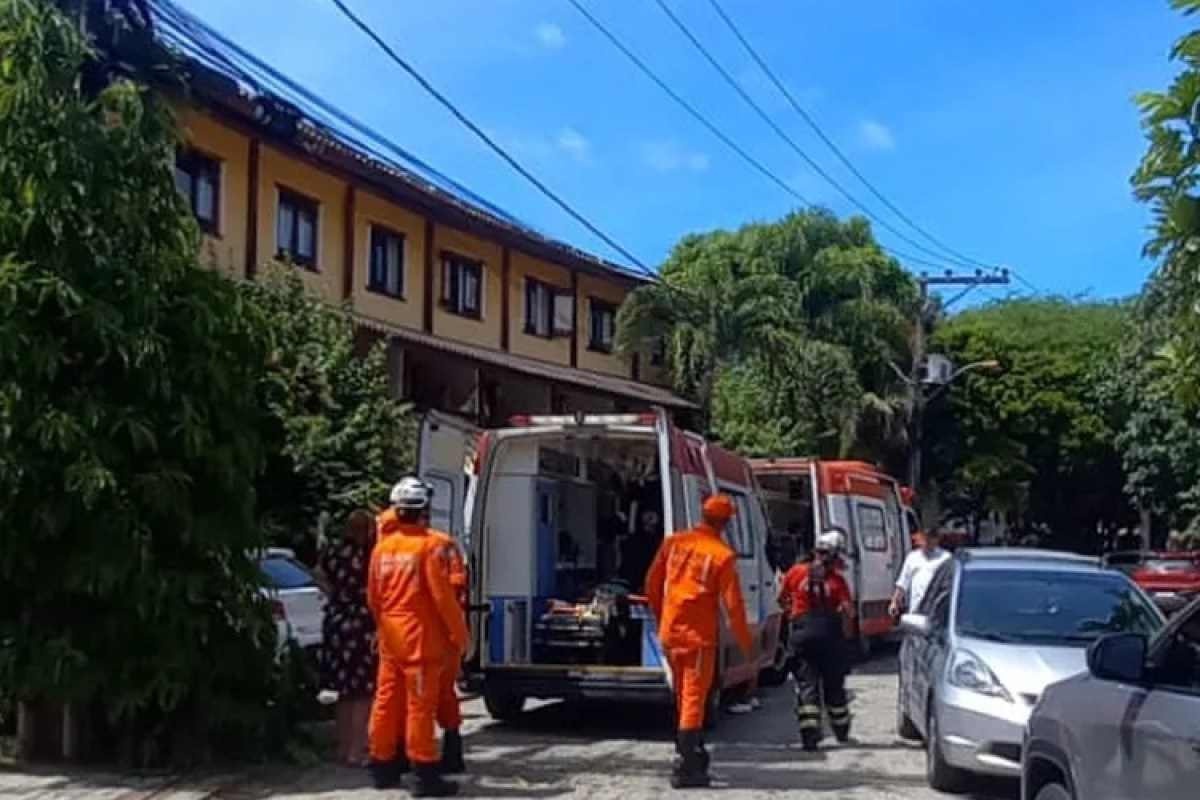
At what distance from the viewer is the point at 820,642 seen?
45.9ft

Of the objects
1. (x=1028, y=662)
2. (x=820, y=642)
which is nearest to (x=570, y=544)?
(x=820, y=642)

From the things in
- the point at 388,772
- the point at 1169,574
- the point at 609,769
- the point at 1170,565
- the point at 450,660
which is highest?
the point at 1170,565

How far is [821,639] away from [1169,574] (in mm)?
21005

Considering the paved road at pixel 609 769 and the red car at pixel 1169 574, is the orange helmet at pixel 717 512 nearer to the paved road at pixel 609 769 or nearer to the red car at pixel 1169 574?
the paved road at pixel 609 769

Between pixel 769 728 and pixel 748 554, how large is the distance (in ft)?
5.66

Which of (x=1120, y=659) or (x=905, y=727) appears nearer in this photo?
(x=1120, y=659)

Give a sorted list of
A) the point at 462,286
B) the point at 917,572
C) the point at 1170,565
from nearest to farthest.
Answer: the point at 917,572 < the point at 462,286 < the point at 1170,565

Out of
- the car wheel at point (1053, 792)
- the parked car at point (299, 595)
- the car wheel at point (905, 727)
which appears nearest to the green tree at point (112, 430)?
the parked car at point (299, 595)

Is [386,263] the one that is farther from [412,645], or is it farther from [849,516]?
[412,645]

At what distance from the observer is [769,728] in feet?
51.2

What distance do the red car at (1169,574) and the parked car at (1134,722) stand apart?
26159 millimetres

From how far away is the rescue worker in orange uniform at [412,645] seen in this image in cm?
1055

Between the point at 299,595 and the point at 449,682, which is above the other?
the point at 299,595

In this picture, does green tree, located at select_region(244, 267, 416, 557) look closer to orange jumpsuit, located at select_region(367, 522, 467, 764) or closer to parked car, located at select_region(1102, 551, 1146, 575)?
orange jumpsuit, located at select_region(367, 522, 467, 764)
